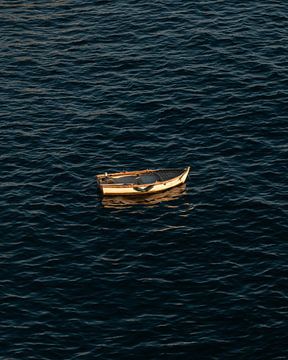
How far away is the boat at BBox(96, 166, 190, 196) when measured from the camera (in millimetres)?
76062

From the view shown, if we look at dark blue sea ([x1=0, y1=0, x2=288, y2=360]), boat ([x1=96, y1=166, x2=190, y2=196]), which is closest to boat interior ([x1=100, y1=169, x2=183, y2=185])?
boat ([x1=96, y1=166, x2=190, y2=196])

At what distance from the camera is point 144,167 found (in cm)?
7975

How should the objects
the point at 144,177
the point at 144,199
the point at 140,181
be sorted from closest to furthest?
the point at 144,199 < the point at 140,181 < the point at 144,177

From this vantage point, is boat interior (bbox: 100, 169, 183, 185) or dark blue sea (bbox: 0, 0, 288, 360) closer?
dark blue sea (bbox: 0, 0, 288, 360)

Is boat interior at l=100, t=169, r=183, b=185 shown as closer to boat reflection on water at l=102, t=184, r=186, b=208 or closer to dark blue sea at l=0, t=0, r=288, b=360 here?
boat reflection on water at l=102, t=184, r=186, b=208

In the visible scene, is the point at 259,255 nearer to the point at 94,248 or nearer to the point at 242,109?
the point at 94,248

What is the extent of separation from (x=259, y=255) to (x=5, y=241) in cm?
1983

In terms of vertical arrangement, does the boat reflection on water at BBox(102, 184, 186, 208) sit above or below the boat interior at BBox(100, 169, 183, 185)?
below

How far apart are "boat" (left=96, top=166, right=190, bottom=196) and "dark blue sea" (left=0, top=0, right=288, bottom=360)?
3.07ft

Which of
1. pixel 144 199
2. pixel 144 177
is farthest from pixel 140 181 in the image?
pixel 144 199

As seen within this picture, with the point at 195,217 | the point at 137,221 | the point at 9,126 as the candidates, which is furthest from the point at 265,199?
the point at 9,126

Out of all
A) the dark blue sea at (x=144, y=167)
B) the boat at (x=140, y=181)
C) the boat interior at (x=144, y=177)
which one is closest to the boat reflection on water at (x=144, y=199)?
the dark blue sea at (x=144, y=167)

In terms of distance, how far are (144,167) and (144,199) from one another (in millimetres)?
4103

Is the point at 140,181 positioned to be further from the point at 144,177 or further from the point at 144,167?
the point at 144,167
